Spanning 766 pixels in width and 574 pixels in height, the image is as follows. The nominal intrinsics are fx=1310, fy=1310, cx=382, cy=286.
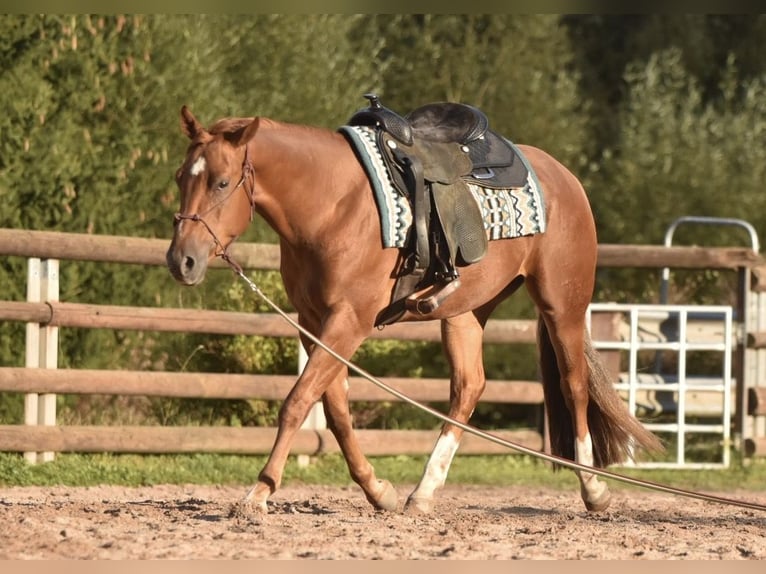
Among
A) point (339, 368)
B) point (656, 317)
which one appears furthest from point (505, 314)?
point (339, 368)

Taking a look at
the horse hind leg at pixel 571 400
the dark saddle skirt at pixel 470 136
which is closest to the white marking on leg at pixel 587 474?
the horse hind leg at pixel 571 400

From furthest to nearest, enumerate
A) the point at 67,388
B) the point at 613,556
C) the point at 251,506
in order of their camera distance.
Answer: the point at 67,388
the point at 251,506
the point at 613,556

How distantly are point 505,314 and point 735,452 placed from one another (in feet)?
12.9

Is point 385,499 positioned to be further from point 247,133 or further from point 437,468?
point 247,133

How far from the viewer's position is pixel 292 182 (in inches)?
233

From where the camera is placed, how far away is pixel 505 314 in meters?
13.9

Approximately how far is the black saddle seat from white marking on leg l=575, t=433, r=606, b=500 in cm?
176

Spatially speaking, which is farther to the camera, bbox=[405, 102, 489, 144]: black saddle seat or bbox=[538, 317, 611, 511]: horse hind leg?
bbox=[538, 317, 611, 511]: horse hind leg

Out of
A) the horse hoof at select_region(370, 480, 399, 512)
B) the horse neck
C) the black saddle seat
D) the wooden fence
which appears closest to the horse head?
the horse neck

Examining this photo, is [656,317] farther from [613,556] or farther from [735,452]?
[613,556]

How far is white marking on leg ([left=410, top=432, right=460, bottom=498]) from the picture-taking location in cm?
655

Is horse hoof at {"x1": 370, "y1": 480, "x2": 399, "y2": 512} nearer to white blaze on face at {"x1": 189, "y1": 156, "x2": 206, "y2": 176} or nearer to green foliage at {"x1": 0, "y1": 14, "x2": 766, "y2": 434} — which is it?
white blaze on face at {"x1": 189, "y1": 156, "x2": 206, "y2": 176}

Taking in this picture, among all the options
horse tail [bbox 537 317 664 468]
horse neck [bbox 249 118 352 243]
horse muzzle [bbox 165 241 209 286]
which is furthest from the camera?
horse tail [bbox 537 317 664 468]

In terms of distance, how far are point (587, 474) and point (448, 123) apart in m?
1.98
